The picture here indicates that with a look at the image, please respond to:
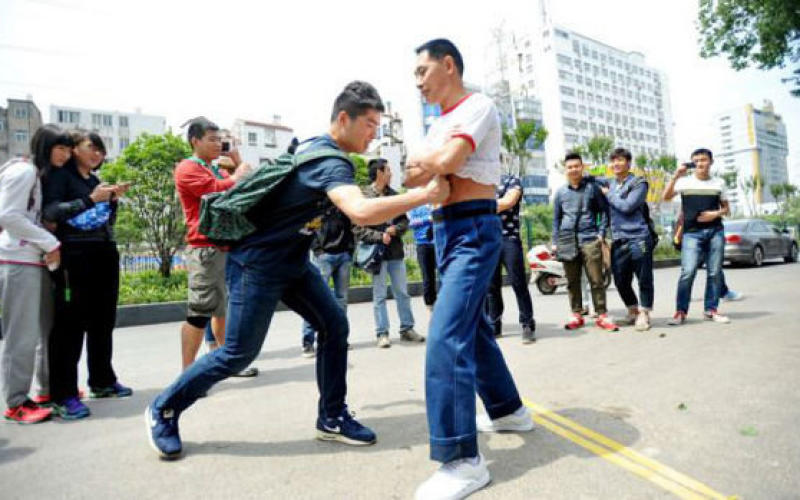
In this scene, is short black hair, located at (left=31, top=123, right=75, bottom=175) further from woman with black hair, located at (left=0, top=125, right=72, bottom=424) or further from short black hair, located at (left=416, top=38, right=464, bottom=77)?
short black hair, located at (left=416, top=38, right=464, bottom=77)

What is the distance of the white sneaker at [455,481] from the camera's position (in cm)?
202

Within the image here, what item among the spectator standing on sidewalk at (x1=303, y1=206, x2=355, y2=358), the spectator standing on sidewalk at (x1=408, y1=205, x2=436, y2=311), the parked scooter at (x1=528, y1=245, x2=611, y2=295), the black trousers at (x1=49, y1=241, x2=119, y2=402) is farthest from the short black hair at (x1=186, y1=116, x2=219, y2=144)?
the parked scooter at (x1=528, y1=245, x2=611, y2=295)

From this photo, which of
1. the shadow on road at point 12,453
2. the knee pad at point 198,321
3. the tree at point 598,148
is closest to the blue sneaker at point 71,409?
the shadow on road at point 12,453

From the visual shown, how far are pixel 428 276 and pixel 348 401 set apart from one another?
2.71 m

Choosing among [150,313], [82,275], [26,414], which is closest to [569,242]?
[82,275]

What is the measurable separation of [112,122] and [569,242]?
80.6 metres

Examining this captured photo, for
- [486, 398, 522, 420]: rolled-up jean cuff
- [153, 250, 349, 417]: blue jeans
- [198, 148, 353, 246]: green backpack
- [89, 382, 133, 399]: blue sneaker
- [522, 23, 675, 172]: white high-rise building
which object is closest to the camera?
[198, 148, 353, 246]: green backpack

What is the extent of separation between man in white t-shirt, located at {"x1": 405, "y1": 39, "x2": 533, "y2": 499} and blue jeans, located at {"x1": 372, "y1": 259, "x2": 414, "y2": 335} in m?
3.41

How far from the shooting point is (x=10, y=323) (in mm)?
3387

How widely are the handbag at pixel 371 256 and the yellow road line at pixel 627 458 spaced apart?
10.1 ft

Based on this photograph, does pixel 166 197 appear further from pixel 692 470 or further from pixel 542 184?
pixel 542 184

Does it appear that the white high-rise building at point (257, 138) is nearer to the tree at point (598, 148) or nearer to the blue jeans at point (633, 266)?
the tree at point (598, 148)

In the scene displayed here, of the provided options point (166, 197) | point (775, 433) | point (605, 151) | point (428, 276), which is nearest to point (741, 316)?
point (428, 276)

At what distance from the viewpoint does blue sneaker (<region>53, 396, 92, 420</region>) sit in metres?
3.50
